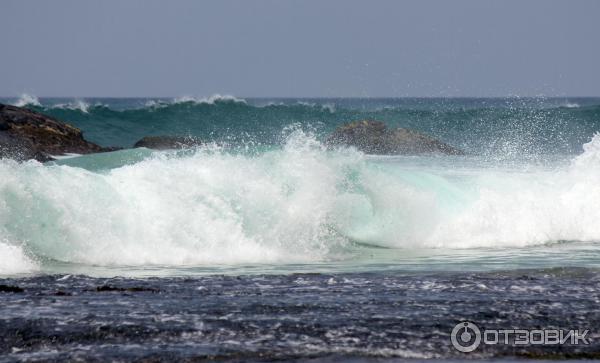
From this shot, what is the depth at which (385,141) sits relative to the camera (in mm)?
32750

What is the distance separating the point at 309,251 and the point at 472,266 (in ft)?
8.63

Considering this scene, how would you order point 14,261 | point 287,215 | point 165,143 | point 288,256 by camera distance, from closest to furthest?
1. point 14,261
2. point 288,256
3. point 287,215
4. point 165,143

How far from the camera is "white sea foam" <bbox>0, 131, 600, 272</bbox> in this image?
1364 centimetres

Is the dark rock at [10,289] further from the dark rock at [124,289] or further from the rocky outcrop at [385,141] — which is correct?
the rocky outcrop at [385,141]

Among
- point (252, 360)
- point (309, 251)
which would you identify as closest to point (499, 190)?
point (309, 251)

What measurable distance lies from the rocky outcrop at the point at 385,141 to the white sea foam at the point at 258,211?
12571 mm

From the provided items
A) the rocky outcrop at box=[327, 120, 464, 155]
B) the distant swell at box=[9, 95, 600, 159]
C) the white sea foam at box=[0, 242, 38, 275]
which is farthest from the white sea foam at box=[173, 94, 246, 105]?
the white sea foam at box=[0, 242, 38, 275]

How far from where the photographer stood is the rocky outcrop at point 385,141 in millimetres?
32000

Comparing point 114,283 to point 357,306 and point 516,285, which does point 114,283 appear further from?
point 516,285

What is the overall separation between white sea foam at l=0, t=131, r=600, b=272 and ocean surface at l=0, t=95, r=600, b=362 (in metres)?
0.03

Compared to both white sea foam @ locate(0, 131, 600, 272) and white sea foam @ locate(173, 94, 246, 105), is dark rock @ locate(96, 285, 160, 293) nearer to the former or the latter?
white sea foam @ locate(0, 131, 600, 272)

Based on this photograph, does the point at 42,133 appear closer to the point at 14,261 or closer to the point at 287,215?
the point at 287,215

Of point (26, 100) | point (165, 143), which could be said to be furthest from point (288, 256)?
point (26, 100)

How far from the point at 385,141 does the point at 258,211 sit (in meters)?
17.9
